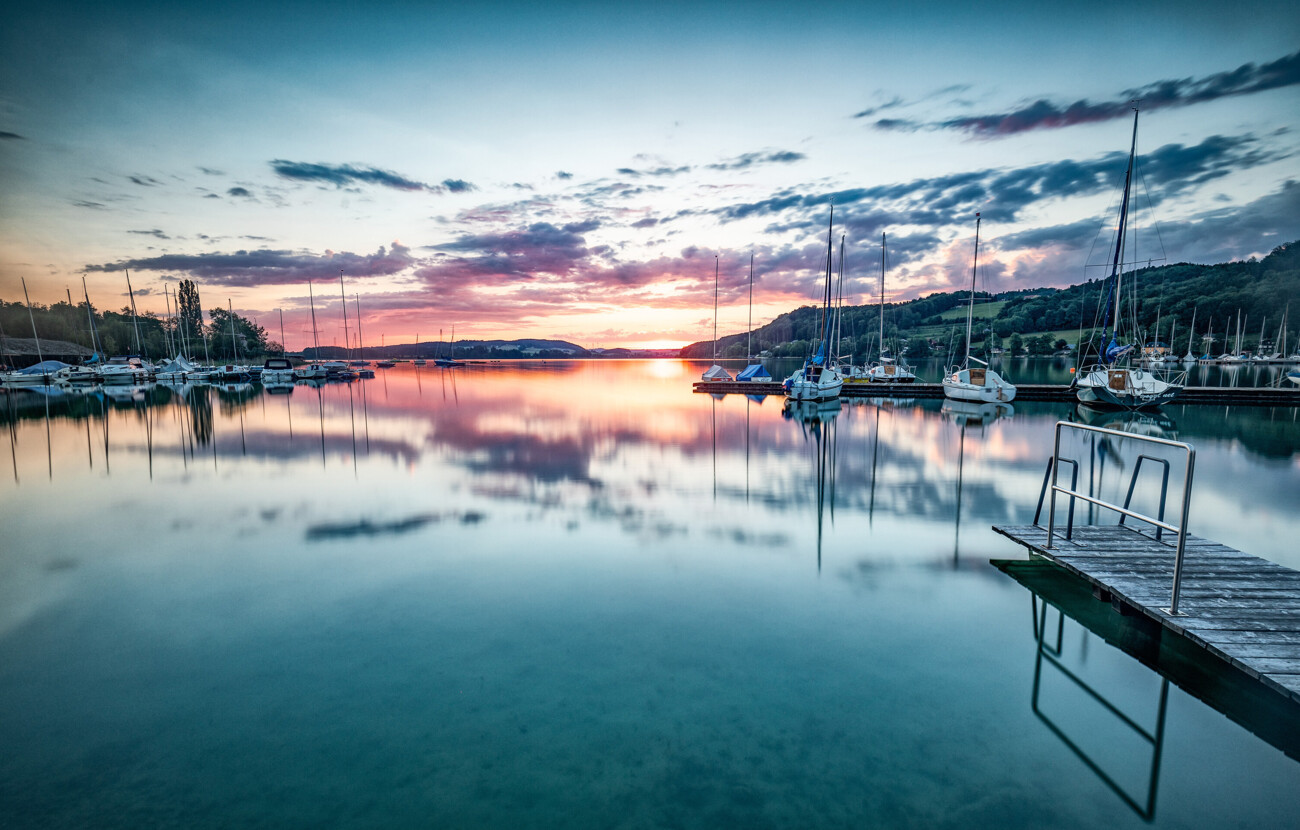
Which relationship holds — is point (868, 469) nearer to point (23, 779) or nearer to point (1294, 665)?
point (1294, 665)

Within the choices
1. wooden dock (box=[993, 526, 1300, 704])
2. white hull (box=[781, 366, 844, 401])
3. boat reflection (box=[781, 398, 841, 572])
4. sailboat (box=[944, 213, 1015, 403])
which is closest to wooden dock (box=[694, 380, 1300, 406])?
sailboat (box=[944, 213, 1015, 403])

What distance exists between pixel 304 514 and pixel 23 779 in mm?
8427

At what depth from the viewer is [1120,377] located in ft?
94.2

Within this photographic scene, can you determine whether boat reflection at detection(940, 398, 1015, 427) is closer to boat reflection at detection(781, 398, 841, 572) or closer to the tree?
boat reflection at detection(781, 398, 841, 572)

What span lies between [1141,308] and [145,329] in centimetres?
19485

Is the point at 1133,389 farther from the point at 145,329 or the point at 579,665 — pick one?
the point at 145,329

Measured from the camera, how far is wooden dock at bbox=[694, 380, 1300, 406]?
1278 inches

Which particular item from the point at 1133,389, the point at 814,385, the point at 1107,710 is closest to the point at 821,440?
the point at 814,385

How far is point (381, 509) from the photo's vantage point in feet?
41.6

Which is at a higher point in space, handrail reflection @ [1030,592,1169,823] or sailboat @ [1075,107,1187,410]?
sailboat @ [1075,107,1187,410]

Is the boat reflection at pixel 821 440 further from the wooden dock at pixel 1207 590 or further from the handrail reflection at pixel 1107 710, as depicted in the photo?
the wooden dock at pixel 1207 590

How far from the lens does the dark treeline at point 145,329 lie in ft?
282

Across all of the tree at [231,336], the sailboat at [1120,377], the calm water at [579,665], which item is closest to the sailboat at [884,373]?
the sailboat at [1120,377]

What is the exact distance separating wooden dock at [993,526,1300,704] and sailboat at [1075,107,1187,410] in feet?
86.8
